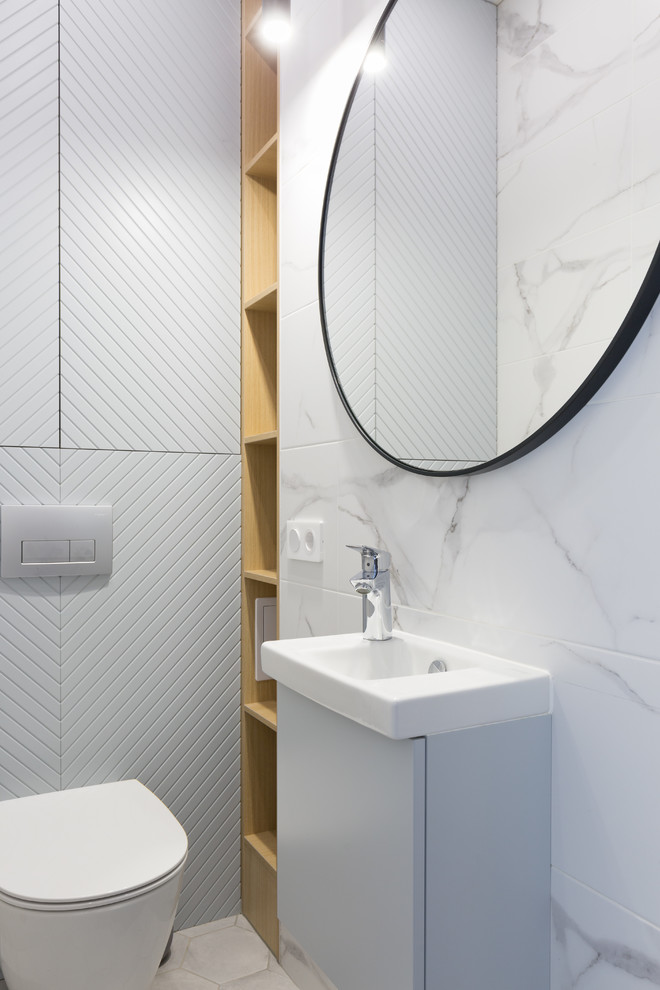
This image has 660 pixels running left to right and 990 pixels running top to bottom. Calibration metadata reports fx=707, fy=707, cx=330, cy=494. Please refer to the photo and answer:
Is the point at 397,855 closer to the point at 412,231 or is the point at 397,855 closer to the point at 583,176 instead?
the point at 583,176

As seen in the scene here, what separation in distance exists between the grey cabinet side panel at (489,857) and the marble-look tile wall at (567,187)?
0.41m

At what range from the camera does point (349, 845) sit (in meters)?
0.96

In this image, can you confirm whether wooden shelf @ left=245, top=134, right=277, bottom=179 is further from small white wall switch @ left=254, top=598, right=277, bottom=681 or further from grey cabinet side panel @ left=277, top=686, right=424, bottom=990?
grey cabinet side panel @ left=277, top=686, right=424, bottom=990

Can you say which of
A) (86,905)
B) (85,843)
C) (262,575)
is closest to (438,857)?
(86,905)

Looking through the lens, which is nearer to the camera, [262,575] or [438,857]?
[438,857]

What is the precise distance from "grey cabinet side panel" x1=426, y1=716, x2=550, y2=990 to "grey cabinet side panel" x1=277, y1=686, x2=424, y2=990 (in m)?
0.03

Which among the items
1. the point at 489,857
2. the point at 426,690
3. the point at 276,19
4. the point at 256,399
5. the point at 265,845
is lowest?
the point at 265,845

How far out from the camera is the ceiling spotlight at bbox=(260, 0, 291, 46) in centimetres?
162

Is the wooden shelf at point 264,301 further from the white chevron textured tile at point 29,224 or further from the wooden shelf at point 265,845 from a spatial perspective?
the wooden shelf at point 265,845

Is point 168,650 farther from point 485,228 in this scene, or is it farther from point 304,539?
point 485,228

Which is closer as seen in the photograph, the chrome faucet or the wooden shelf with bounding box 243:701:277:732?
the chrome faucet

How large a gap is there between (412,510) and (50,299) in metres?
1.08

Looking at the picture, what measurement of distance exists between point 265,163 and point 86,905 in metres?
1.74

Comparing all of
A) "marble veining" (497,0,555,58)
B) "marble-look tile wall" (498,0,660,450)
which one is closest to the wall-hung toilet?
"marble-look tile wall" (498,0,660,450)
